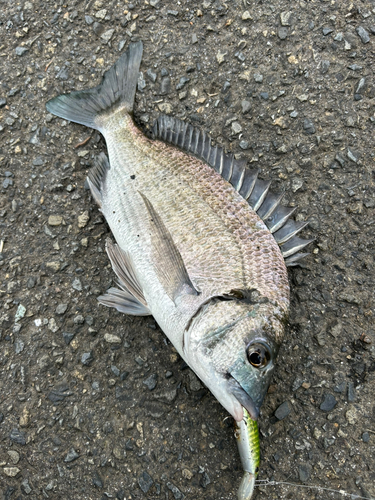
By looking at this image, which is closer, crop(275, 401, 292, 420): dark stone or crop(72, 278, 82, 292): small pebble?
crop(275, 401, 292, 420): dark stone

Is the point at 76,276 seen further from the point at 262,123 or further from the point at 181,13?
the point at 181,13

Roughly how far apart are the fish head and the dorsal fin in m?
0.49

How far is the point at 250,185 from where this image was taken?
2.50 meters

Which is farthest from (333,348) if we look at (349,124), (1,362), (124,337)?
(1,362)

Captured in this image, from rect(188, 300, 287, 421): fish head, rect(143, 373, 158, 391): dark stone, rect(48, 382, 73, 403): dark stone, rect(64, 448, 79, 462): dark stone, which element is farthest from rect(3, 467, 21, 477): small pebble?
rect(188, 300, 287, 421): fish head

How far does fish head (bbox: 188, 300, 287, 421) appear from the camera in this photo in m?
1.94

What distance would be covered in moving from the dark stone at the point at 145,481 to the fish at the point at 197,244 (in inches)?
30.0

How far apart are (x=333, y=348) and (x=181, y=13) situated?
289cm

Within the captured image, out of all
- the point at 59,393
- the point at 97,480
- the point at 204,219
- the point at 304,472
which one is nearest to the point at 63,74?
the point at 204,219

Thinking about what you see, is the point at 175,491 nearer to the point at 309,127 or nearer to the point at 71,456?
the point at 71,456

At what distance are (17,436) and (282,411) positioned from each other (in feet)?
5.80

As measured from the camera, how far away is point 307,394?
2473 millimetres

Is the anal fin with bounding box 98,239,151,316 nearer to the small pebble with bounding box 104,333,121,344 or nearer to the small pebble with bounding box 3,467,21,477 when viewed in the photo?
the small pebble with bounding box 104,333,121,344

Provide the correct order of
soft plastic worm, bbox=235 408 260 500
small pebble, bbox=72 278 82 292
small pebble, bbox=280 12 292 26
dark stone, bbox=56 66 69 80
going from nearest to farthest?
soft plastic worm, bbox=235 408 260 500 → small pebble, bbox=72 278 82 292 → small pebble, bbox=280 12 292 26 → dark stone, bbox=56 66 69 80
